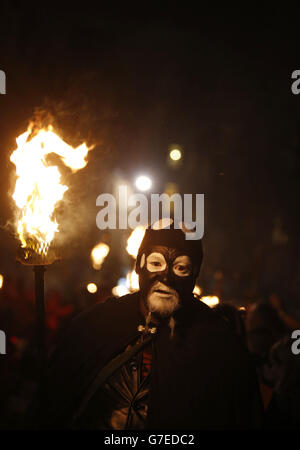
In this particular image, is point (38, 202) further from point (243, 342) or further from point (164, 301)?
point (243, 342)

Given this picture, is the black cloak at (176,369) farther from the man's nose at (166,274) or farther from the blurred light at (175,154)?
the blurred light at (175,154)

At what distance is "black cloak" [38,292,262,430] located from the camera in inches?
155

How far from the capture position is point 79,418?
4.07 metres

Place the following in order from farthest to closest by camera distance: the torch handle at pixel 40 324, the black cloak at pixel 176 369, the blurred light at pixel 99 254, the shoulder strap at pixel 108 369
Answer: the blurred light at pixel 99 254
the shoulder strap at pixel 108 369
the black cloak at pixel 176 369
the torch handle at pixel 40 324

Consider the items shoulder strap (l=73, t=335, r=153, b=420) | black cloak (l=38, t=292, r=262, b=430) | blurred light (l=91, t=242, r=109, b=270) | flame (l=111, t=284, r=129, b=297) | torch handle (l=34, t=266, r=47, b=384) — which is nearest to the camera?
torch handle (l=34, t=266, r=47, b=384)

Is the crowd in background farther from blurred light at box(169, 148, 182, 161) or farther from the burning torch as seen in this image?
blurred light at box(169, 148, 182, 161)

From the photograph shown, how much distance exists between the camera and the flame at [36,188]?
4.02 metres

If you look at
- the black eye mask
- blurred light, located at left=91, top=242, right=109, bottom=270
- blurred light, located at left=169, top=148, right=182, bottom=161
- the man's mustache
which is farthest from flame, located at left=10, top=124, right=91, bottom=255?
blurred light, located at left=91, top=242, right=109, bottom=270

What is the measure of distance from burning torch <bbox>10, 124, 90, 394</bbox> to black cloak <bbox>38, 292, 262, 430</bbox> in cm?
56

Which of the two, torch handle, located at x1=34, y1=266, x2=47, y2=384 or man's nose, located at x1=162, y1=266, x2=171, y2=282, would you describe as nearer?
torch handle, located at x1=34, y1=266, x2=47, y2=384

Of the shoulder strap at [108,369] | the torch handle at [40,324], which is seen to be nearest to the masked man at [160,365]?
the shoulder strap at [108,369]

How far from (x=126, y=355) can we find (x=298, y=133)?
532 inches

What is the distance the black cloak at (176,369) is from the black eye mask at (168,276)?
0.72 feet
